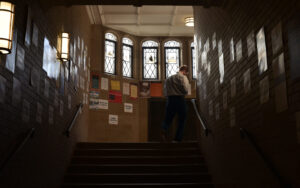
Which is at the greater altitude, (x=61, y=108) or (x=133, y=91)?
(x=133, y=91)

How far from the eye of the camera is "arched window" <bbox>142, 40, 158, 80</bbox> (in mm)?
12705

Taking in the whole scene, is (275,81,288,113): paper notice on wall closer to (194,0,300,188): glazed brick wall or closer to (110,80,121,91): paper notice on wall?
(194,0,300,188): glazed brick wall

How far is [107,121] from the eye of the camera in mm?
11336

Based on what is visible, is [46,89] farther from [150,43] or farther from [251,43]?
[150,43]

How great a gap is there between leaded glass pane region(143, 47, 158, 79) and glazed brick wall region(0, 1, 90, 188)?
5758mm

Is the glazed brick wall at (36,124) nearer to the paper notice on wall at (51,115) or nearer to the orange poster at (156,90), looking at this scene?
the paper notice on wall at (51,115)

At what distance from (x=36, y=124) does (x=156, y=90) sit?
788 cm

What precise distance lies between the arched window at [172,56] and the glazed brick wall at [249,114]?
238 inches

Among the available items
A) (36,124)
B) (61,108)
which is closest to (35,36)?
(36,124)

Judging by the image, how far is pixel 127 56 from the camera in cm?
1259

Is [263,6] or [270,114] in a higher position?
[263,6]

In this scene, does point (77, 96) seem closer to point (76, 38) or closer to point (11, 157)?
point (76, 38)

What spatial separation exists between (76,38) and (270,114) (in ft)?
16.6

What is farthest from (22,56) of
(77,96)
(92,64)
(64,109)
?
(92,64)
